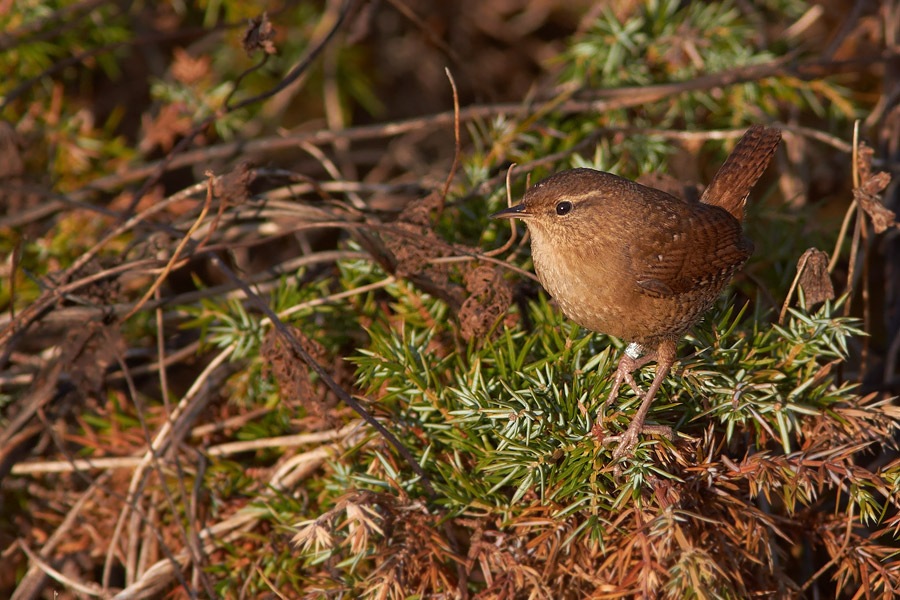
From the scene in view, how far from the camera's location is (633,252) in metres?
2.14

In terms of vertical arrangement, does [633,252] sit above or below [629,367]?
above

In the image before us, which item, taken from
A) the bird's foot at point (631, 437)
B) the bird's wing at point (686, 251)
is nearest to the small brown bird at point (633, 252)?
the bird's wing at point (686, 251)

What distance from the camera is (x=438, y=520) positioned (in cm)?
188

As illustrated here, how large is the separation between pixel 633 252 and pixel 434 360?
646 mm

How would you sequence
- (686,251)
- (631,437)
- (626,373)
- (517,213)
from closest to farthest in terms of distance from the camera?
(631,437) → (626,373) → (686,251) → (517,213)

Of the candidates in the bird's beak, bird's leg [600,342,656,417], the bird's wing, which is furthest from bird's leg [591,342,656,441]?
the bird's beak

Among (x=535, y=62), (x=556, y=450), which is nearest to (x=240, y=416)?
(x=556, y=450)

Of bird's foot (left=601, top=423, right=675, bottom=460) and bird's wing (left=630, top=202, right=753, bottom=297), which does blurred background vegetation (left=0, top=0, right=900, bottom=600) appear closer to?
bird's foot (left=601, top=423, right=675, bottom=460)

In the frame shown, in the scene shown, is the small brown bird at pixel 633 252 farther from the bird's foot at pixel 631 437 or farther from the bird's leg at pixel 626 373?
the bird's foot at pixel 631 437

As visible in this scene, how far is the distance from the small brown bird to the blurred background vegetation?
9 centimetres

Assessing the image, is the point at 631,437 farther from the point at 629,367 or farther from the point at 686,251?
the point at 686,251

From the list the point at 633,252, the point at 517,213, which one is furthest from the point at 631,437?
the point at 517,213

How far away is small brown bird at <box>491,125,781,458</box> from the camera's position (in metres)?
2.03

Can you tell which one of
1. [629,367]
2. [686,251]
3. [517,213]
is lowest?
[629,367]
